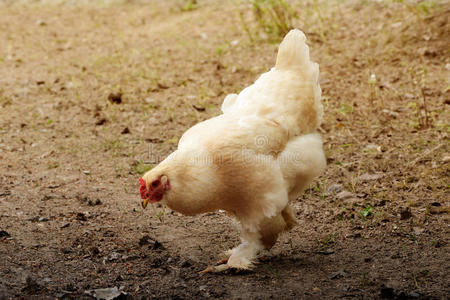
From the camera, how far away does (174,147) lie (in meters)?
5.24

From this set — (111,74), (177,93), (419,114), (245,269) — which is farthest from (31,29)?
(245,269)

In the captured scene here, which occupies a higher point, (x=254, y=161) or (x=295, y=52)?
(x=295, y=52)

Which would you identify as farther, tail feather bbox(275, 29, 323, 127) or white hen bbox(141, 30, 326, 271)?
tail feather bbox(275, 29, 323, 127)

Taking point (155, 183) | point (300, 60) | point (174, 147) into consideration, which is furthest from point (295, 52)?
point (174, 147)

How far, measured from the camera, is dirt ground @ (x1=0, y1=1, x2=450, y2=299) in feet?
10.5

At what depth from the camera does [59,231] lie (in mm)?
3742

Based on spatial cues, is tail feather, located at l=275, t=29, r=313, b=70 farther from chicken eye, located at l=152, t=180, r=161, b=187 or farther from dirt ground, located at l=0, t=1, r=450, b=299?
chicken eye, located at l=152, t=180, r=161, b=187

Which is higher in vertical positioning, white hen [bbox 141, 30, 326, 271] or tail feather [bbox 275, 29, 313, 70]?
tail feather [bbox 275, 29, 313, 70]

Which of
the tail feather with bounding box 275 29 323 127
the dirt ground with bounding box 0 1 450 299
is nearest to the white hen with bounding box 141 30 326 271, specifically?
the tail feather with bounding box 275 29 323 127

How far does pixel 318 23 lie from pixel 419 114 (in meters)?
2.84

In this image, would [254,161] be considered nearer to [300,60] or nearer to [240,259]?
[240,259]

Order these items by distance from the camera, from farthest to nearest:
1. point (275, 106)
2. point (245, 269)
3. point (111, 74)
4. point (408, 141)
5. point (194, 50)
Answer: point (194, 50) < point (111, 74) < point (408, 141) < point (275, 106) < point (245, 269)

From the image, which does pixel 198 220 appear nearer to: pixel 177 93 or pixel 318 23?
pixel 177 93

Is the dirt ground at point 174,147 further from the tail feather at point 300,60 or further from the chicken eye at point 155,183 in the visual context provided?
the tail feather at point 300,60
